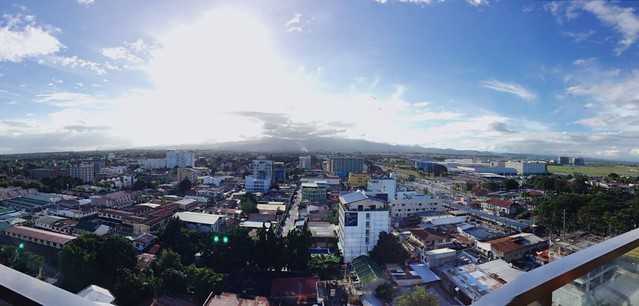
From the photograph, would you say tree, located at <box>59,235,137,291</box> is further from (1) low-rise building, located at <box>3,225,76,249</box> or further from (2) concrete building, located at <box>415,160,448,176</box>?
(2) concrete building, located at <box>415,160,448,176</box>

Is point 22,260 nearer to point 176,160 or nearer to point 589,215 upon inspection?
point 589,215

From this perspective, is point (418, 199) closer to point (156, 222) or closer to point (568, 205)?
point (568, 205)

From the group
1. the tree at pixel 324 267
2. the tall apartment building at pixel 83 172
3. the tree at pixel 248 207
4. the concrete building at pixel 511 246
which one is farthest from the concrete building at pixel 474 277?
the tall apartment building at pixel 83 172

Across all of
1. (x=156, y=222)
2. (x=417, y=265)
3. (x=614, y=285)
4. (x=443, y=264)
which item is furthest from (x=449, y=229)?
(x=614, y=285)

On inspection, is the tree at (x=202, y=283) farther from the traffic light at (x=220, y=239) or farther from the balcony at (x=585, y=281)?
the balcony at (x=585, y=281)

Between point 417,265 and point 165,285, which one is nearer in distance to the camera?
point 165,285

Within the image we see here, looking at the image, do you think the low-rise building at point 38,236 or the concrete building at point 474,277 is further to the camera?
the low-rise building at point 38,236

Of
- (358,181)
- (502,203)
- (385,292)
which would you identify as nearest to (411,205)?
(502,203)
